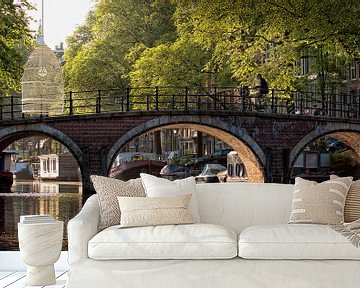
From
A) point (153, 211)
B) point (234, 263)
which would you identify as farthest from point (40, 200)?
point (234, 263)

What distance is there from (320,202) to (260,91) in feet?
17.1

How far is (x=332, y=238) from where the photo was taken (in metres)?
3.46

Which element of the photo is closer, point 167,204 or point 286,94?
point 167,204

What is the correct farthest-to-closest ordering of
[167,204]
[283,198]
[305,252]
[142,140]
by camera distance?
[142,140] < [283,198] < [167,204] < [305,252]

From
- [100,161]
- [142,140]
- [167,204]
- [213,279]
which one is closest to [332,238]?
[213,279]

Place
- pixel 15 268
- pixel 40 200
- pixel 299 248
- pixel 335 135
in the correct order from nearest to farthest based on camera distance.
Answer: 1. pixel 299 248
2. pixel 15 268
3. pixel 40 200
4. pixel 335 135

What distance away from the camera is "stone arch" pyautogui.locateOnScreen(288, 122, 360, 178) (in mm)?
9455

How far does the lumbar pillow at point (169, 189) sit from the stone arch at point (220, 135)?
4.78m

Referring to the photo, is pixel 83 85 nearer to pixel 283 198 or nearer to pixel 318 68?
pixel 318 68

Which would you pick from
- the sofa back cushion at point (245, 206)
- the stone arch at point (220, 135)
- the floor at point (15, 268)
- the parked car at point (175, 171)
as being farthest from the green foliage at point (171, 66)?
the sofa back cushion at point (245, 206)

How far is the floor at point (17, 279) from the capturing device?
13.1ft

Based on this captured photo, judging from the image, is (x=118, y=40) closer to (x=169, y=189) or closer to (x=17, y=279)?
(x=17, y=279)

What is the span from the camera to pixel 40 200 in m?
9.42

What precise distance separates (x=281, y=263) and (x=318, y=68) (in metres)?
5.68
